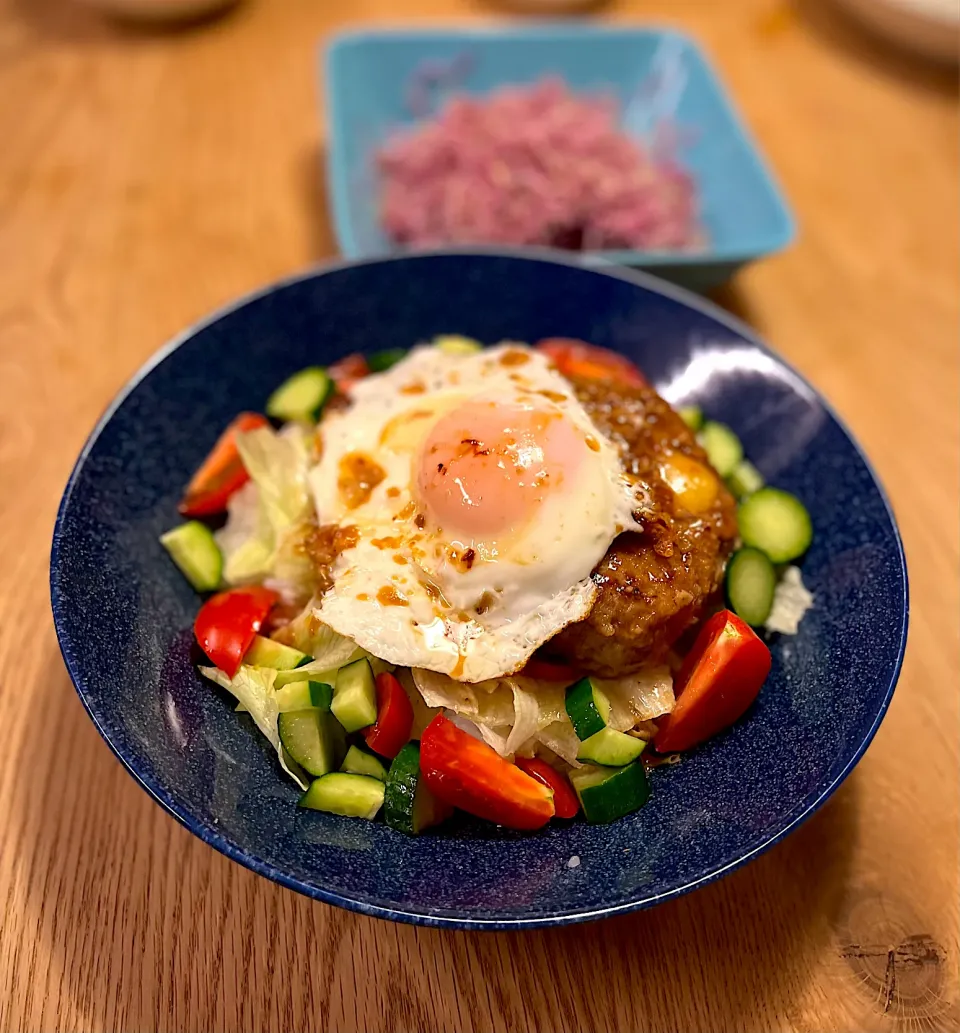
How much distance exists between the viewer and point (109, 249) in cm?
392

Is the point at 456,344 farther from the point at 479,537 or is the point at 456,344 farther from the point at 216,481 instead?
the point at 479,537

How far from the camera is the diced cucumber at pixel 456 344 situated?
2888 mm

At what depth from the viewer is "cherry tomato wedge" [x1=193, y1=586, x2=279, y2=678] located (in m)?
2.27

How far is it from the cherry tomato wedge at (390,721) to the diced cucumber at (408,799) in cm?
9

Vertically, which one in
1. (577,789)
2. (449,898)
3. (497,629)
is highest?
(497,629)

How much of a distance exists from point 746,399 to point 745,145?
6.65ft

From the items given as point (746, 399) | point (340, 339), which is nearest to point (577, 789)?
point (746, 399)

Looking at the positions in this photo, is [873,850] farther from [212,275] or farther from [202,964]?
[212,275]

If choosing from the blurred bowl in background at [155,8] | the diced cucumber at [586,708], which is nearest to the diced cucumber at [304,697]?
the diced cucumber at [586,708]

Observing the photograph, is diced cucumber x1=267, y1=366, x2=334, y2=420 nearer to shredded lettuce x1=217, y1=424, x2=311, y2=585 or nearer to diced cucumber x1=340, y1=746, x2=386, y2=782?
shredded lettuce x1=217, y1=424, x2=311, y2=585

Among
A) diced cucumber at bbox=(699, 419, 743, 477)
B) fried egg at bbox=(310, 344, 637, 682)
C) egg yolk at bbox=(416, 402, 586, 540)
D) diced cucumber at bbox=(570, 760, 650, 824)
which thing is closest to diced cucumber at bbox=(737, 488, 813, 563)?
diced cucumber at bbox=(699, 419, 743, 477)

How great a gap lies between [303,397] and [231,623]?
0.83 m

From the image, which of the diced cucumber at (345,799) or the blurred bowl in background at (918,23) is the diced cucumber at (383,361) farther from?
the blurred bowl in background at (918,23)

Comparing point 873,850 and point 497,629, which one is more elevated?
point 497,629
